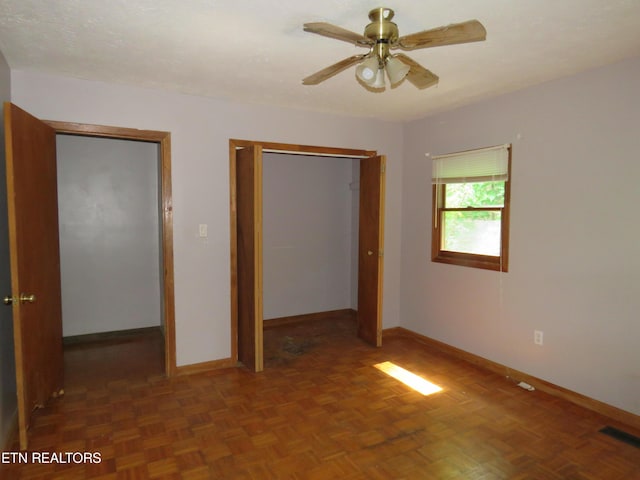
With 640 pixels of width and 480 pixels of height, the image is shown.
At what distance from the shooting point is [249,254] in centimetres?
342

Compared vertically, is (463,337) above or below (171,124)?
below

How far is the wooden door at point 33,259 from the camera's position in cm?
219

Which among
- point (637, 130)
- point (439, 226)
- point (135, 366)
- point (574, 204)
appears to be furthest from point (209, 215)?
point (637, 130)

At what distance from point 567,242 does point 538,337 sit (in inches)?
30.6

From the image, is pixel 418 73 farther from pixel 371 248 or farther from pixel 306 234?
pixel 306 234

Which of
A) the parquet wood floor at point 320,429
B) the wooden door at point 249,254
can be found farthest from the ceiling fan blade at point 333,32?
the parquet wood floor at point 320,429

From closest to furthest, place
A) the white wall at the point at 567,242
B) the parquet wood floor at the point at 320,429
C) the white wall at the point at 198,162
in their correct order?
the parquet wood floor at the point at 320,429 < the white wall at the point at 567,242 < the white wall at the point at 198,162

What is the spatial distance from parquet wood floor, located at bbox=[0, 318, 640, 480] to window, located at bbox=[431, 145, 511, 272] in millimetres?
1030

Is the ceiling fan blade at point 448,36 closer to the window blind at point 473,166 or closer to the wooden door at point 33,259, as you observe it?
the window blind at point 473,166

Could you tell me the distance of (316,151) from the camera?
3.90 metres

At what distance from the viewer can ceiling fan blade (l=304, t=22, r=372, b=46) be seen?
5.24 feet

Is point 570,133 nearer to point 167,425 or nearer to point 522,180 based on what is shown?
point 522,180

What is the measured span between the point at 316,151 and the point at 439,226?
4.68 feet

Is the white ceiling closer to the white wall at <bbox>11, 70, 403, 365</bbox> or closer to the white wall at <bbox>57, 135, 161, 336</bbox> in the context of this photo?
the white wall at <bbox>11, 70, 403, 365</bbox>
